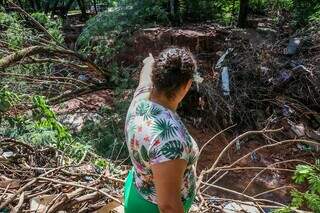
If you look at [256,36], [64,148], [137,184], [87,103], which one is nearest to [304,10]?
[256,36]

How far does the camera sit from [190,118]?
6.18m

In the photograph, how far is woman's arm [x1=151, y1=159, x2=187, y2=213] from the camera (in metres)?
1.66

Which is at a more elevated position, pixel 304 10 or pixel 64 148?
pixel 304 10

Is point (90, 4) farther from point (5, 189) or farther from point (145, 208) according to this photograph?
point (145, 208)

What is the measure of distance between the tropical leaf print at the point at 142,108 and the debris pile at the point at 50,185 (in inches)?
42.9

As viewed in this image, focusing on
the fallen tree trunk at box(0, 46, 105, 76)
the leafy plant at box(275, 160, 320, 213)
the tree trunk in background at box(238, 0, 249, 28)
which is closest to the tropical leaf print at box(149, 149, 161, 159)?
the leafy plant at box(275, 160, 320, 213)

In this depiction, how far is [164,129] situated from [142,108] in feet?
0.56

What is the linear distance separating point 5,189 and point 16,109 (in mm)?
1784

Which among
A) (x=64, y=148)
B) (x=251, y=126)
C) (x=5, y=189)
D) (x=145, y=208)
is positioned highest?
(x=145, y=208)

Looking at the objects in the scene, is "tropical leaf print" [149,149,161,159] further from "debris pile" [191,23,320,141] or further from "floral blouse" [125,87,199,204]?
"debris pile" [191,23,320,141]

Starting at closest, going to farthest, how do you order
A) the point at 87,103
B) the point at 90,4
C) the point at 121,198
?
the point at 121,198
the point at 87,103
the point at 90,4

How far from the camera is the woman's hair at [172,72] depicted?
5.82ft

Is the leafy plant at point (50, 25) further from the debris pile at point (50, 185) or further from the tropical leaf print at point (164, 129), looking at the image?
the tropical leaf print at point (164, 129)

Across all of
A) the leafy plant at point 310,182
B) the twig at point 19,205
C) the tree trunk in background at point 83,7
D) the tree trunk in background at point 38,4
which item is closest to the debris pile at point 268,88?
the leafy plant at point 310,182
